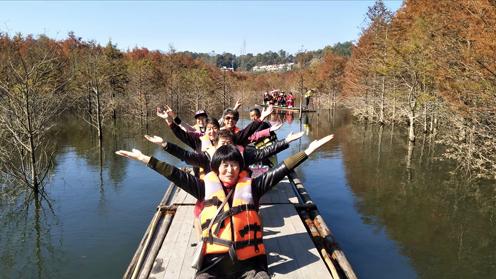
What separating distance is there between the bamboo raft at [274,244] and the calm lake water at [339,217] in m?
1.68

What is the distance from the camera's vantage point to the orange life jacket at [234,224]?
468 cm

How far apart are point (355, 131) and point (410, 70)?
24.1ft

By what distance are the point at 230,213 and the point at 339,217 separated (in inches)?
288

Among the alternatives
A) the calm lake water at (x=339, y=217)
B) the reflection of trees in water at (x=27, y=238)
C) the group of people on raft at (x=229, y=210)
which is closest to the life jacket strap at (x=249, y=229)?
the group of people on raft at (x=229, y=210)

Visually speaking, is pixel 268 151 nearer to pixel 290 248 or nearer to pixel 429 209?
pixel 290 248

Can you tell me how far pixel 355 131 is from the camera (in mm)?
29297

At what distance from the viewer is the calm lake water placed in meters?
8.67

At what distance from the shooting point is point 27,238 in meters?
9.92

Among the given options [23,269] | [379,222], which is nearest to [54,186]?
[23,269]

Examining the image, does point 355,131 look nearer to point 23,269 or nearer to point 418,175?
point 418,175

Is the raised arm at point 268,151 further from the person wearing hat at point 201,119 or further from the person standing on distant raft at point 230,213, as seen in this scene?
the person wearing hat at point 201,119

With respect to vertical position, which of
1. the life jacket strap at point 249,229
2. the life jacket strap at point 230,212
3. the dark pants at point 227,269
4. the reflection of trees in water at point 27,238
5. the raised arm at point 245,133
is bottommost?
the reflection of trees in water at point 27,238

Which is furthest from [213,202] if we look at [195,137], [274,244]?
[195,137]

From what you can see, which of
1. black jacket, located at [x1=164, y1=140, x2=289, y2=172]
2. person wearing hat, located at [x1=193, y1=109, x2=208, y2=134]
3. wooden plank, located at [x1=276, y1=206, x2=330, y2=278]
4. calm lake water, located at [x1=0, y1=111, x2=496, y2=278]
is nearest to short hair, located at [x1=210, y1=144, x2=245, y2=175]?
black jacket, located at [x1=164, y1=140, x2=289, y2=172]
